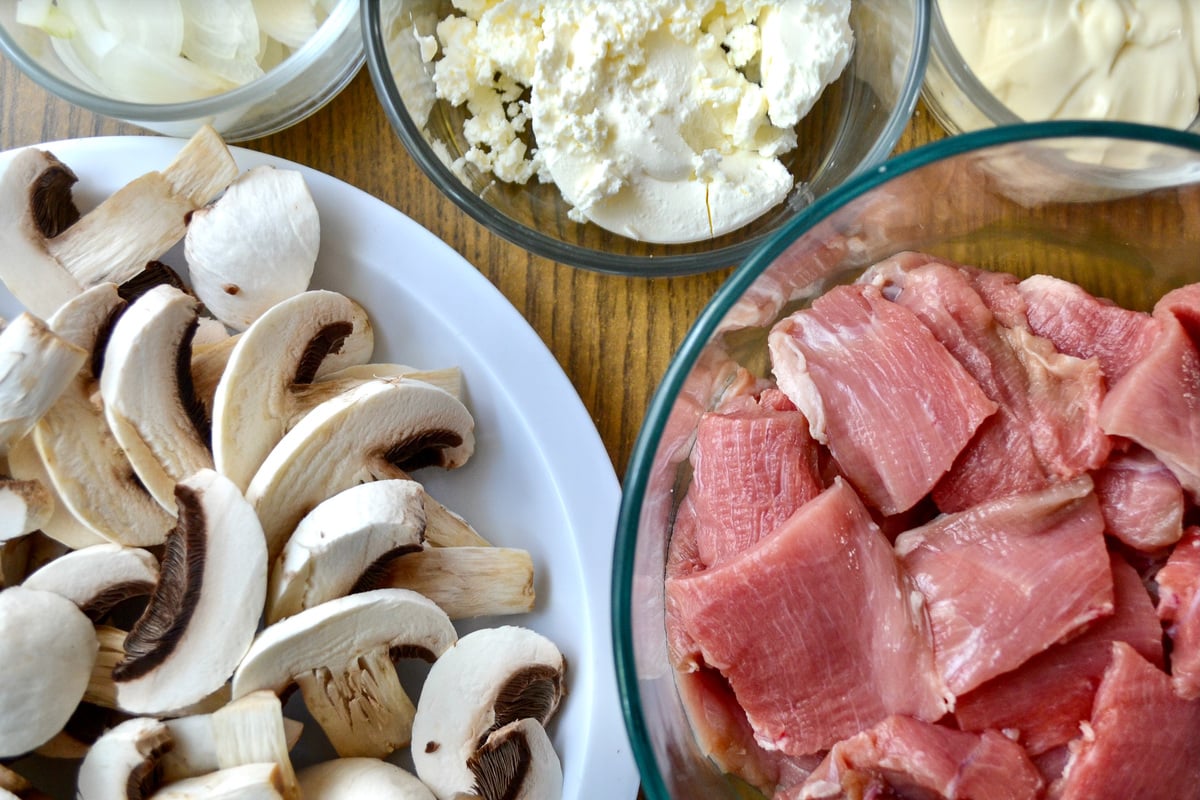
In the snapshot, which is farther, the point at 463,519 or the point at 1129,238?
the point at 463,519

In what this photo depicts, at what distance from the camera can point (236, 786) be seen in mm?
869

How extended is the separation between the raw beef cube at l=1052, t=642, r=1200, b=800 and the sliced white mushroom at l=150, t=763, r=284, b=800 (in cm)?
65

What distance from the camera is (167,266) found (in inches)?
41.0

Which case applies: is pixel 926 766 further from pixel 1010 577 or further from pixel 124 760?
pixel 124 760

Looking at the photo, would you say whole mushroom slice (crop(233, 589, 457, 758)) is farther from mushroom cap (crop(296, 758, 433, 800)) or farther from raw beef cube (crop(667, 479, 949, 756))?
raw beef cube (crop(667, 479, 949, 756))

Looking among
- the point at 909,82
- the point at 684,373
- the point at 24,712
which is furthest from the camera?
the point at 909,82

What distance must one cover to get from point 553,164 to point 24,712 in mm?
712

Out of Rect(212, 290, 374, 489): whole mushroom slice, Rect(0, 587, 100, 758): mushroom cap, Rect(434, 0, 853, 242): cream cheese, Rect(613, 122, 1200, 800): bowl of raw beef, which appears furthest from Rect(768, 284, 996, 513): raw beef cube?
Rect(0, 587, 100, 758): mushroom cap

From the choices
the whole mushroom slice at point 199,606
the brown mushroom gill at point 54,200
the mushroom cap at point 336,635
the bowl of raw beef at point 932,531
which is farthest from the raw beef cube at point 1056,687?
the brown mushroom gill at point 54,200

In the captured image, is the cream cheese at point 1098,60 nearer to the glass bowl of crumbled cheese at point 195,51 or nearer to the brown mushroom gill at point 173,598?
the glass bowl of crumbled cheese at point 195,51

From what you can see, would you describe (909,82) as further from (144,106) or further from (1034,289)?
(144,106)

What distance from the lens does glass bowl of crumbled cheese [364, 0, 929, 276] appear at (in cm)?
101

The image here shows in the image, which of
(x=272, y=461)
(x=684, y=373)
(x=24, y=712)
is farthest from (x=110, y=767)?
(x=684, y=373)

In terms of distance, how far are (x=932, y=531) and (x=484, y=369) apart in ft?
1.58
